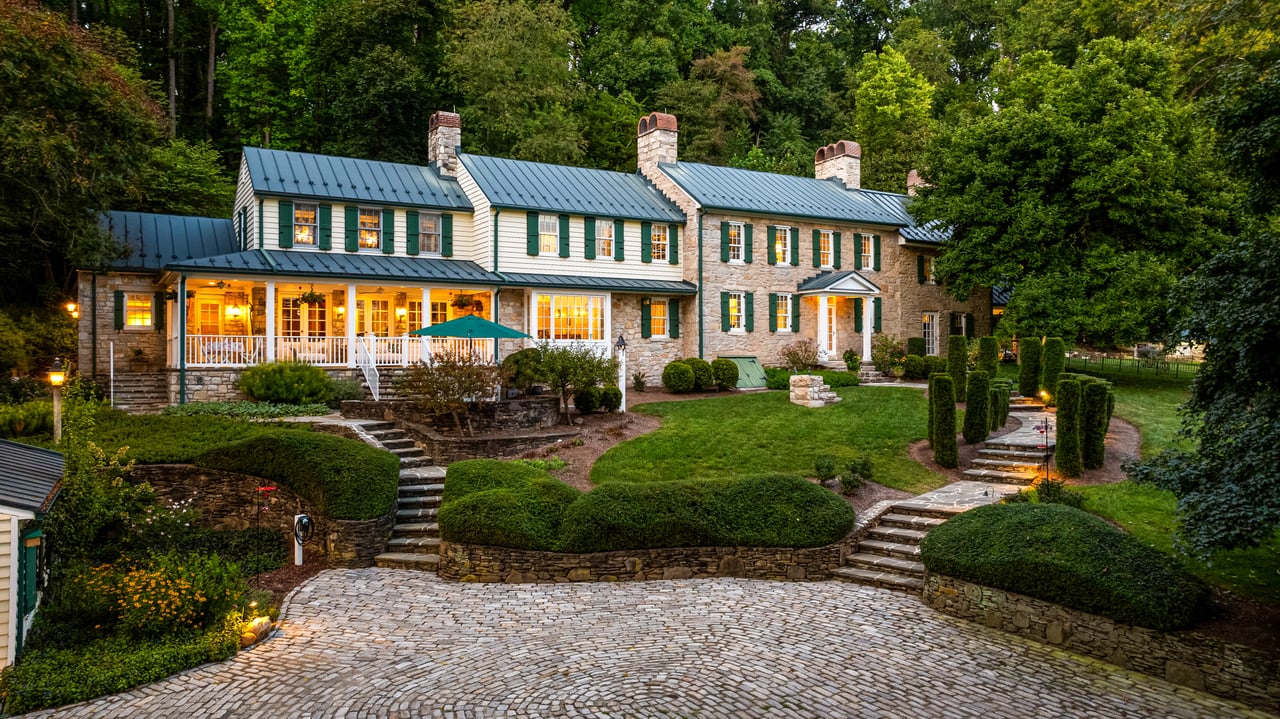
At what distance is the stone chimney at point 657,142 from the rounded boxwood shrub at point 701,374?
7.95 m

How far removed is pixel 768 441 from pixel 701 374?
6.74 meters

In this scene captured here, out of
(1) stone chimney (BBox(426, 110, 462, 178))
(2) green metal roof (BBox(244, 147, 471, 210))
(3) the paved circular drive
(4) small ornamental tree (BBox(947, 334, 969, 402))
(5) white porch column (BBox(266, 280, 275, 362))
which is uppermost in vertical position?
(1) stone chimney (BBox(426, 110, 462, 178))

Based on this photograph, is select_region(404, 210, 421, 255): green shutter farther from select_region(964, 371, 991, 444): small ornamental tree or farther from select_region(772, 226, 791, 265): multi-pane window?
select_region(964, 371, 991, 444): small ornamental tree

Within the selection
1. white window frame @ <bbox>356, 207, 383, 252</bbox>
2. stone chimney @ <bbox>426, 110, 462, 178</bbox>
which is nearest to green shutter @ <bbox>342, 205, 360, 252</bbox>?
white window frame @ <bbox>356, 207, 383, 252</bbox>

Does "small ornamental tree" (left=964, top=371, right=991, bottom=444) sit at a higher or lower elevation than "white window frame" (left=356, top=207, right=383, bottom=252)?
lower

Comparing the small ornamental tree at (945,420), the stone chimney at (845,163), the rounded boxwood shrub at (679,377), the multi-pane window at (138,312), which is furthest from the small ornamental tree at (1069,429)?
the multi-pane window at (138,312)

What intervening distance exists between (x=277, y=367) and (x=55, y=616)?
998 cm

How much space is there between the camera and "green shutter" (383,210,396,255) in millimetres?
22828

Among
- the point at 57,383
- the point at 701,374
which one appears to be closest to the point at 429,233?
the point at 701,374

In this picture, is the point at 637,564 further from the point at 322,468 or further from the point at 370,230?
the point at 370,230

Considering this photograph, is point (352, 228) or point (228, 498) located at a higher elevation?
point (352, 228)

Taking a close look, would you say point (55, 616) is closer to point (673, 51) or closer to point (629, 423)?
point (629, 423)

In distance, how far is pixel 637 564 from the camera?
37.4 ft

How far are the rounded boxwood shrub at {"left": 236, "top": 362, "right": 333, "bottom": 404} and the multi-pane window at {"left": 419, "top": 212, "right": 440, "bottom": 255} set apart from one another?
630 cm
